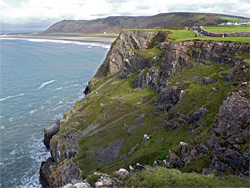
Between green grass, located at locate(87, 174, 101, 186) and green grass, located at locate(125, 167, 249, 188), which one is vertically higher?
green grass, located at locate(125, 167, 249, 188)

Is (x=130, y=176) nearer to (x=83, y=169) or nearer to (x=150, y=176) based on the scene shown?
(x=150, y=176)

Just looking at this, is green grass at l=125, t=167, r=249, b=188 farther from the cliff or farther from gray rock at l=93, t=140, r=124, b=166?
gray rock at l=93, t=140, r=124, b=166

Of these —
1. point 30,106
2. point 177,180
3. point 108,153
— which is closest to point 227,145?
point 177,180

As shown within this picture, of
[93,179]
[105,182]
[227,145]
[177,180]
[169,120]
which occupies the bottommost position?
[169,120]

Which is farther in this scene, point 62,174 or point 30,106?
point 30,106

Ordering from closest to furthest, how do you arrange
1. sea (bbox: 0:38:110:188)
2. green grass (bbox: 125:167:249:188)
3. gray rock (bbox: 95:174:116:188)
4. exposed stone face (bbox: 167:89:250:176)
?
1. green grass (bbox: 125:167:249:188)
2. exposed stone face (bbox: 167:89:250:176)
3. gray rock (bbox: 95:174:116:188)
4. sea (bbox: 0:38:110:188)

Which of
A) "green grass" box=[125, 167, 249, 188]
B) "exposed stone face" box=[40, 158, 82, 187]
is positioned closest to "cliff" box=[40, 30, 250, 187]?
"exposed stone face" box=[40, 158, 82, 187]

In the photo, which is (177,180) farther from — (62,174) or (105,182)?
(62,174)

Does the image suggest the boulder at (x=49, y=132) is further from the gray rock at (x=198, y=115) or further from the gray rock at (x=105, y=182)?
the gray rock at (x=105, y=182)
